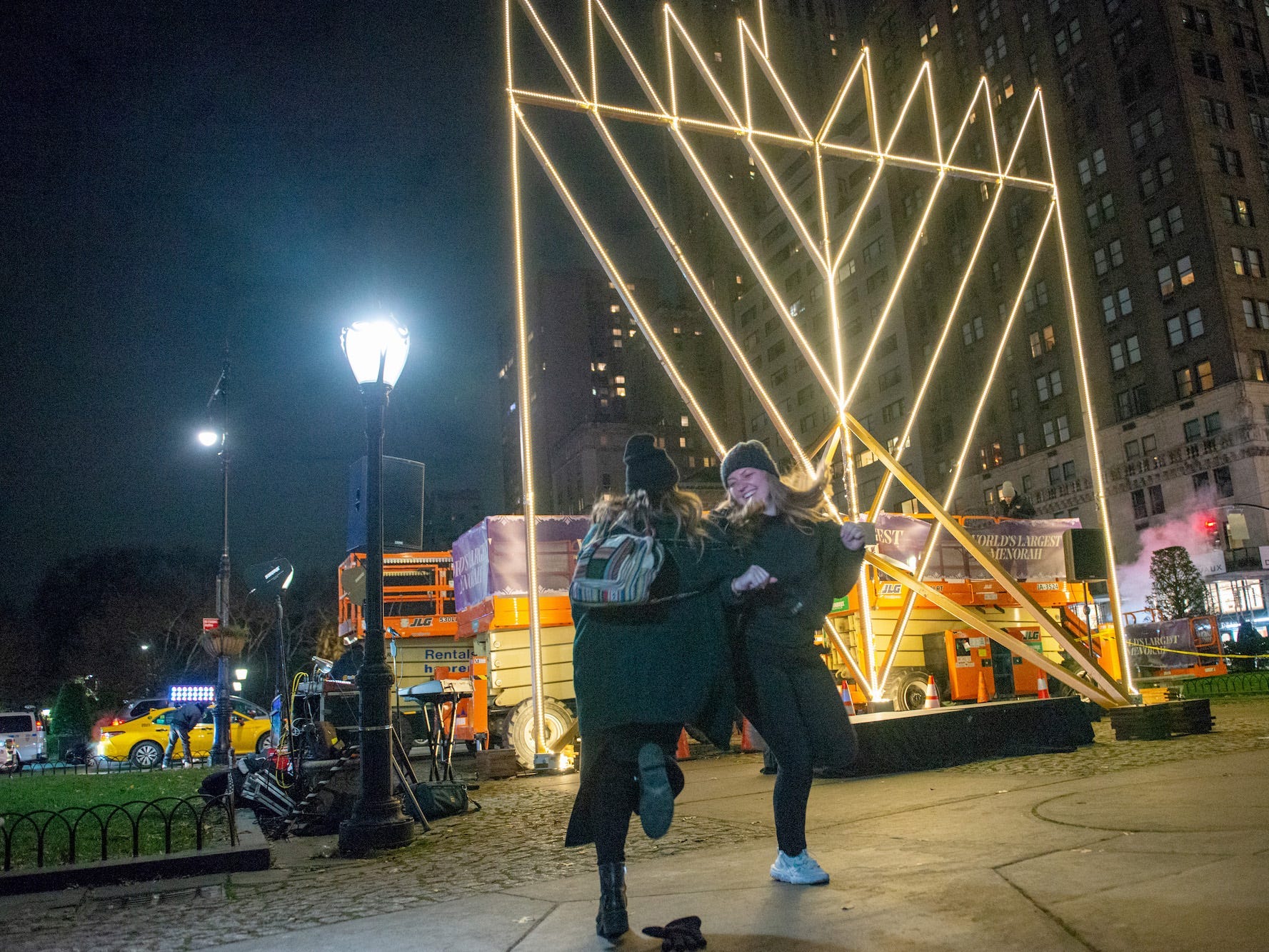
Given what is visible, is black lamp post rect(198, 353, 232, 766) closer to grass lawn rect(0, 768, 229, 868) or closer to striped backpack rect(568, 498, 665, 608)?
grass lawn rect(0, 768, 229, 868)

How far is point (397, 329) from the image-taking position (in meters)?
7.63

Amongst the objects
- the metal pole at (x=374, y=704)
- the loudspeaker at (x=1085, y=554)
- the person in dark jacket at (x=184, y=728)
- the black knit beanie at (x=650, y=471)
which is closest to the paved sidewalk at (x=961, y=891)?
the black knit beanie at (x=650, y=471)

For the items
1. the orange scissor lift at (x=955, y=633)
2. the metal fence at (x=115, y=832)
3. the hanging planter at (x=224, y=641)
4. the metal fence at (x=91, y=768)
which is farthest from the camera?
the metal fence at (x=91, y=768)

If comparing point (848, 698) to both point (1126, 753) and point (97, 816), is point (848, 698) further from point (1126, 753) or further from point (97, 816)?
point (97, 816)

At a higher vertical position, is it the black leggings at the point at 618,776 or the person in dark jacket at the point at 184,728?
the black leggings at the point at 618,776

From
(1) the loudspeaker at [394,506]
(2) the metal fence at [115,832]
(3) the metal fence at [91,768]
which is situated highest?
(1) the loudspeaker at [394,506]

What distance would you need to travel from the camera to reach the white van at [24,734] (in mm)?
29562

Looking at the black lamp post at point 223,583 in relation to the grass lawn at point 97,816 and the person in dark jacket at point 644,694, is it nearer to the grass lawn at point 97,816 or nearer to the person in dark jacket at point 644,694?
the grass lawn at point 97,816

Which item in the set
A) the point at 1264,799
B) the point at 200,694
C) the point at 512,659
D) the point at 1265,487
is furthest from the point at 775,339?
the point at 1264,799

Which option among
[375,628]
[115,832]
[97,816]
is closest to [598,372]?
[115,832]

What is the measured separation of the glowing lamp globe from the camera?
7.47 meters

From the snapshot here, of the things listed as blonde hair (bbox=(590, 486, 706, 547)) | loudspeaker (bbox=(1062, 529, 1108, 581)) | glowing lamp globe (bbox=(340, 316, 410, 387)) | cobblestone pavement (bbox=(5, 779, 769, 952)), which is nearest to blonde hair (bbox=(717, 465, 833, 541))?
blonde hair (bbox=(590, 486, 706, 547))

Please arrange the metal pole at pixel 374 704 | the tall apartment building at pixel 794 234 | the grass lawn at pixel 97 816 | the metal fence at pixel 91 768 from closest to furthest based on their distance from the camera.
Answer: the metal pole at pixel 374 704 → the grass lawn at pixel 97 816 → the metal fence at pixel 91 768 → the tall apartment building at pixel 794 234

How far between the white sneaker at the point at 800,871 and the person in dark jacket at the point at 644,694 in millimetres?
761
